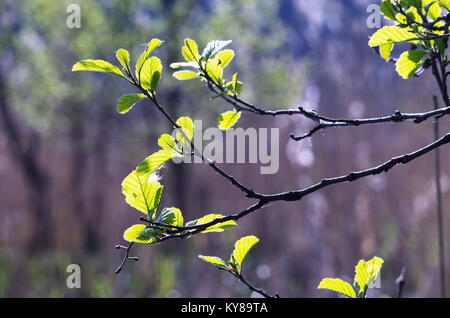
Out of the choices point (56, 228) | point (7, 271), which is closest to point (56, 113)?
point (56, 228)

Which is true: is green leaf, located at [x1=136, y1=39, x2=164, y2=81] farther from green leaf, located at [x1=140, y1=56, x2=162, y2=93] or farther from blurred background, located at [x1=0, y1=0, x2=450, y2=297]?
blurred background, located at [x1=0, y1=0, x2=450, y2=297]

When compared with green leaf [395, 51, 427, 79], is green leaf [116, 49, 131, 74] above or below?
below

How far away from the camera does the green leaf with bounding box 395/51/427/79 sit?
22.5 inches

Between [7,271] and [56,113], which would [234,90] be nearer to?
[7,271]

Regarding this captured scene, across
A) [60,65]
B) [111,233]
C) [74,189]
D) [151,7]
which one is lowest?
[111,233]

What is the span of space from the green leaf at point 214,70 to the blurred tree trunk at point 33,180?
492 centimetres

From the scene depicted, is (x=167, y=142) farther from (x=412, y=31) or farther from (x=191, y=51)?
(x=412, y=31)

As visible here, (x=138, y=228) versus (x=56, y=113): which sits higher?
(x=56, y=113)

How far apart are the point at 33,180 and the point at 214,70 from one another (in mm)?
5104

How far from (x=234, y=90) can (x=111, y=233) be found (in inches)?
175

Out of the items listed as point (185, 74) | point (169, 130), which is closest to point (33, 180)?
point (169, 130)

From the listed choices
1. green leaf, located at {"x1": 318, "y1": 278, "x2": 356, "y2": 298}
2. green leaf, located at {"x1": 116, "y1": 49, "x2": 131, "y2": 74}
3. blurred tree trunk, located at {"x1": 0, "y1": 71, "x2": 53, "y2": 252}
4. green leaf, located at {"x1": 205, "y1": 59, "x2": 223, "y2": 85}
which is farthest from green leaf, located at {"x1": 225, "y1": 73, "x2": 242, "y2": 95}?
blurred tree trunk, located at {"x1": 0, "y1": 71, "x2": 53, "y2": 252}

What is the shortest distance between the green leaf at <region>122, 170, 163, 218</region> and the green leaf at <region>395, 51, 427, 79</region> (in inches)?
14.2

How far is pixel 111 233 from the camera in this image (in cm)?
474
